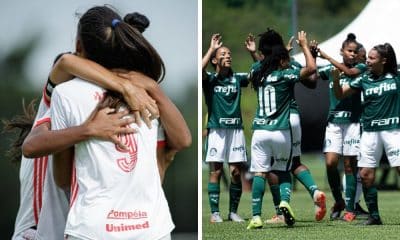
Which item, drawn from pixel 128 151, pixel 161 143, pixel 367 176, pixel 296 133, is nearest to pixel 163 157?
pixel 161 143

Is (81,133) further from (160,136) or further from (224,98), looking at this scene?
(224,98)

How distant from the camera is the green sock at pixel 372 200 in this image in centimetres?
388

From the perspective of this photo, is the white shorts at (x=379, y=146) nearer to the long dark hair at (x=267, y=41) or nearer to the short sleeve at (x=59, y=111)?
the long dark hair at (x=267, y=41)

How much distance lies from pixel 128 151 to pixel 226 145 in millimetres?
2529

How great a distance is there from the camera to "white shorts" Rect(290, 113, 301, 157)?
394 centimetres

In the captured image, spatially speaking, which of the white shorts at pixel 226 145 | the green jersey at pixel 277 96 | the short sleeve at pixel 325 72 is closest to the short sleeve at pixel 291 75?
the green jersey at pixel 277 96

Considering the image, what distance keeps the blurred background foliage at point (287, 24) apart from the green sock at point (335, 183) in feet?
0.53

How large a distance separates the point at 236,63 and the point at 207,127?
1.20 feet

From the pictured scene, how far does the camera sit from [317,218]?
3975mm

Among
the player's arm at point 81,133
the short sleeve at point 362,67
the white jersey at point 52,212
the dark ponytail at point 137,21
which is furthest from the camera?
the short sleeve at point 362,67

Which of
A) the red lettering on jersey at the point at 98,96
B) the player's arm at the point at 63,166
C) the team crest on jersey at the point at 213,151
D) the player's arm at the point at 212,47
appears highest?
the player's arm at the point at 212,47

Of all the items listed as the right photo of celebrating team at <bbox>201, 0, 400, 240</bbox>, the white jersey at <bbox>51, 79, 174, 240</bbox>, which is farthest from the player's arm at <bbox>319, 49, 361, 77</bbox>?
the white jersey at <bbox>51, 79, 174, 240</bbox>

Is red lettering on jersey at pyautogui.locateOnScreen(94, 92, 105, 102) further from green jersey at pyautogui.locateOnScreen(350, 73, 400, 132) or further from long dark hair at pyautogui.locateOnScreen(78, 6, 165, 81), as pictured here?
green jersey at pyautogui.locateOnScreen(350, 73, 400, 132)

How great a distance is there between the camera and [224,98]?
4109mm
